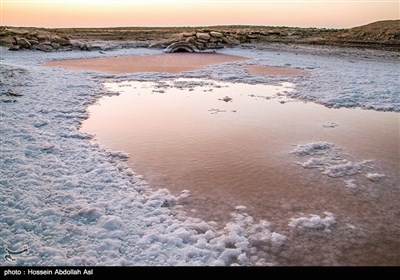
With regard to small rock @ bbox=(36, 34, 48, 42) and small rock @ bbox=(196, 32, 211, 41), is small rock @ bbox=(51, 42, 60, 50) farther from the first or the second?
small rock @ bbox=(196, 32, 211, 41)

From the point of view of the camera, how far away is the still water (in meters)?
4.65

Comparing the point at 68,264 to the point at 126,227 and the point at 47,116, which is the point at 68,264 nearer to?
the point at 126,227

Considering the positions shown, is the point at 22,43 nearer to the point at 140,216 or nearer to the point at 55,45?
the point at 55,45

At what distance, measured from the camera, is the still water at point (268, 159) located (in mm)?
4652

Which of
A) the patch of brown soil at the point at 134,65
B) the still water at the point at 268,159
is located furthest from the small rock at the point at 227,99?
the patch of brown soil at the point at 134,65

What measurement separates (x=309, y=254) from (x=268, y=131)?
505 centimetres

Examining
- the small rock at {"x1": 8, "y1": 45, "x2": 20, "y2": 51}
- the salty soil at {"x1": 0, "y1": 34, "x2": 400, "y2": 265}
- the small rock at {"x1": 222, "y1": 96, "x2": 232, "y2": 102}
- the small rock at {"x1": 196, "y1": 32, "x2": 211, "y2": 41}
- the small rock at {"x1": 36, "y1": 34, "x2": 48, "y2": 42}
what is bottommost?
the salty soil at {"x1": 0, "y1": 34, "x2": 400, "y2": 265}

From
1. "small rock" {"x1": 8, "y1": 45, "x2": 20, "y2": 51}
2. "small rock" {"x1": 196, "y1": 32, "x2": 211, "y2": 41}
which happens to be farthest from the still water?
"small rock" {"x1": 196, "y1": 32, "x2": 211, "y2": 41}

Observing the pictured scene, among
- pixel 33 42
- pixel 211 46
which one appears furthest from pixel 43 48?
pixel 211 46

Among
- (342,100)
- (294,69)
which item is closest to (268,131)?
(342,100)

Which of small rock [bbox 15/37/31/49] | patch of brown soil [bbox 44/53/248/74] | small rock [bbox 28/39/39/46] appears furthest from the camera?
small rock [bbox 28/39/39/46]

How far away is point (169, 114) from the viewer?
413 inches

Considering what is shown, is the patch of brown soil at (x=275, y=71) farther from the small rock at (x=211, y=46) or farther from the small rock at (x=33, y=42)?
the small rock at (x=33, y=42)

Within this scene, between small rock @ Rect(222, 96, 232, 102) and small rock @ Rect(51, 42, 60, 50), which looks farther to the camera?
small rock @ Rect(51, 42, 60, 50)
